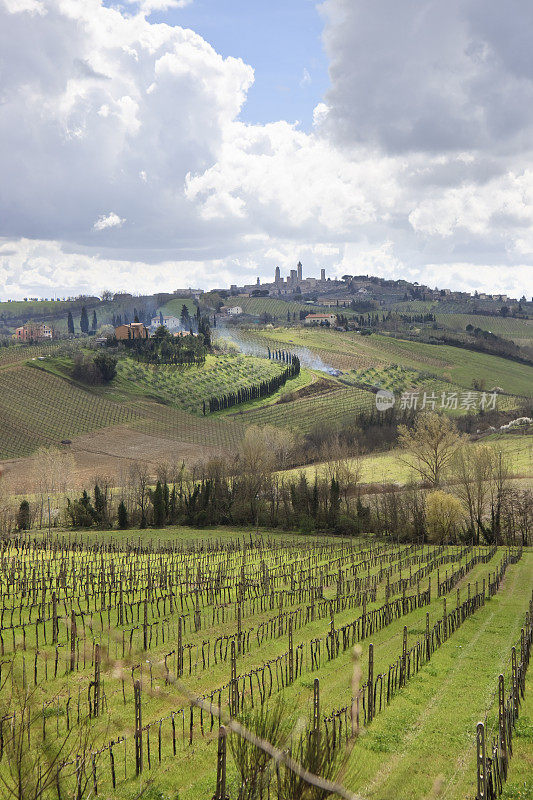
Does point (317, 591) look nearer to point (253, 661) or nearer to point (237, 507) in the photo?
point (253, 661)

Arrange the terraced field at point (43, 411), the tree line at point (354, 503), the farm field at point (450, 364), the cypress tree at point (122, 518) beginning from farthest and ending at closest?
the farm field at point (450, 364) → the terraced field at point (43, 411) → the cypress tree at point (122, 518) → the tree line at point (354, 503)

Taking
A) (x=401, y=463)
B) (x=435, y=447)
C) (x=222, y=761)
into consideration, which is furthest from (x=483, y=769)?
(x=401, y=463)

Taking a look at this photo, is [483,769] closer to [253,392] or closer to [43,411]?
[43,411]

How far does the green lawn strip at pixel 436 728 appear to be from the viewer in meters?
13.4

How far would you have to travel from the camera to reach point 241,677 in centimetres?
1817

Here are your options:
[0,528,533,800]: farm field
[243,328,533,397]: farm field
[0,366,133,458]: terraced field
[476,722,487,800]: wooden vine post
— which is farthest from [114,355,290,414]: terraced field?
[476,722,487,800]: wooden vine post

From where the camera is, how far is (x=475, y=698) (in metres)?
18.4

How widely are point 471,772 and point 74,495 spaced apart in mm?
78060

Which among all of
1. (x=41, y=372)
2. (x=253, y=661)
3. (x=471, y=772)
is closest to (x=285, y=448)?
(x=41, y=372)

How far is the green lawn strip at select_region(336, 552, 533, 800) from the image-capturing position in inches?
526

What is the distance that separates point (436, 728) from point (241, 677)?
5.42 m

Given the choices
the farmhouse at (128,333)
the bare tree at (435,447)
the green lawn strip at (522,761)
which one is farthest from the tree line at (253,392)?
the green lawn strip at (522,761)

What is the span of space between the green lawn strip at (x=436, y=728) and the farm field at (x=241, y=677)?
0.15ft

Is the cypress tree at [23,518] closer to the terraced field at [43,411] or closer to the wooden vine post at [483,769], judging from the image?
the terraced field at [43,411]
